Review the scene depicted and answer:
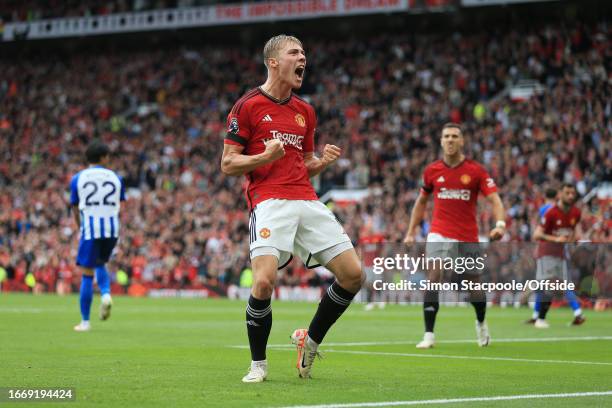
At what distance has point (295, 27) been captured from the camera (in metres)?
42.4

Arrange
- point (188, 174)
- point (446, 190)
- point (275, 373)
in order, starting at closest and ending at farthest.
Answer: point (275, 373) → point (446, 190) → point (188, 174)

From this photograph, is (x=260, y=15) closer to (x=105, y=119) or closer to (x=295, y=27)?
(x=295, y=27)

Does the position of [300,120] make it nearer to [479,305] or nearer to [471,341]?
[479,305]

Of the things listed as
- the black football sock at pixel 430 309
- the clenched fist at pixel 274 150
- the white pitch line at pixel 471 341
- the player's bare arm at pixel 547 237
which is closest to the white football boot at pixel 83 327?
the white pitch line at pixel 471 341

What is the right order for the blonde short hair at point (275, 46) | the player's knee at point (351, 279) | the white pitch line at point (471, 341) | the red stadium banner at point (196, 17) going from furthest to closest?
the red stadium banner at point (196, 17) → the white pitch line at point (471, 341) → the blonde short hair at point (275, 46) → the player's knee at point (351, 279)

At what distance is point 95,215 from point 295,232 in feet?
24.2

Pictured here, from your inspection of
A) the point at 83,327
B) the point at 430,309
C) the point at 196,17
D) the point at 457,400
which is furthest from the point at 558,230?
the point at 196,17

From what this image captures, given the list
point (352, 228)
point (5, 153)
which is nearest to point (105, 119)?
point (5, 153)

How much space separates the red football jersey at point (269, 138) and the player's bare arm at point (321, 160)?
26cm

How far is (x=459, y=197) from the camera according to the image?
41.2 ft

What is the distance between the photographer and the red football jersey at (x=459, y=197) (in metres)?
12.5

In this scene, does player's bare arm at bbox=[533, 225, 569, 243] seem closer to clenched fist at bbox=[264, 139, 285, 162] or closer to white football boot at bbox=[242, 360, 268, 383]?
white football boot at bbox=[242, 360, 268, 383]

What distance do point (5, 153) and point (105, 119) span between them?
15.4 ft

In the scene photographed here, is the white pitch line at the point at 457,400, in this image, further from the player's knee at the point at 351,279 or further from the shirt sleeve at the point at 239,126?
the shirt sleeve at the point at 239,126
